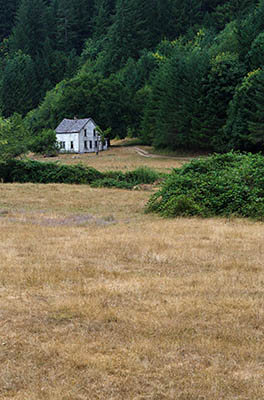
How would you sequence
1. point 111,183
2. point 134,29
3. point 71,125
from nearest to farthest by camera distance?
point 111,183
point 71,125
point 134,29

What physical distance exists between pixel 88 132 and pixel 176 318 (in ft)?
245

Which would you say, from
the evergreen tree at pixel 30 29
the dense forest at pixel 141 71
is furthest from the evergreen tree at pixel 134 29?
the evergreen tree at pixel 30 29

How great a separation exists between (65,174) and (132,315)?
30.7m

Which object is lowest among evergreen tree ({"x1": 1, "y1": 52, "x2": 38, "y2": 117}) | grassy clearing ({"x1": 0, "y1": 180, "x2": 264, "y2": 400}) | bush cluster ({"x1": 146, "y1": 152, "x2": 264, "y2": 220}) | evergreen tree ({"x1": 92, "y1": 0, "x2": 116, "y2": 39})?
grassy clearing ({"x1": 0, "y1": 180, "x2": 264, "y2": 400})

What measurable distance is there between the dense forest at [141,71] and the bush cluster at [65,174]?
3.10 m

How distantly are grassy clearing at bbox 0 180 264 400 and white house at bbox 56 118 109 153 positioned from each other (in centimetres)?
6571

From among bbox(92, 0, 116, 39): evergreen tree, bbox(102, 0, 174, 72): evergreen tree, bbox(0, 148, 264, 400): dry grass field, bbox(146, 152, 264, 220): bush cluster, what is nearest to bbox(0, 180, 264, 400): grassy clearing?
bbox(0, 148, 264, 400): dry grass field

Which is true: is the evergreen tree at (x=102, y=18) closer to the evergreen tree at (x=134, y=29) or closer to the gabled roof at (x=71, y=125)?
the evergreen tree at (x=134, y=29)

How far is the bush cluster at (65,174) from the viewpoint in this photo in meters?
36.0

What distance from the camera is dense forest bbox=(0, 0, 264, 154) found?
6122 cm

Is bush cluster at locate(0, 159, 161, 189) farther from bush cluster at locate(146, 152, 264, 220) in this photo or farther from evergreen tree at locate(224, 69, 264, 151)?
evergreen tree at locate(224, 69, 264, 151)

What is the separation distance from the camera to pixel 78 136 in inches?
3115

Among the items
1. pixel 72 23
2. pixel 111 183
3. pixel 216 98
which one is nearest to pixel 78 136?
pixel 216 98

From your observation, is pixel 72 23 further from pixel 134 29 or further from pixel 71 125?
pixel 71 125
